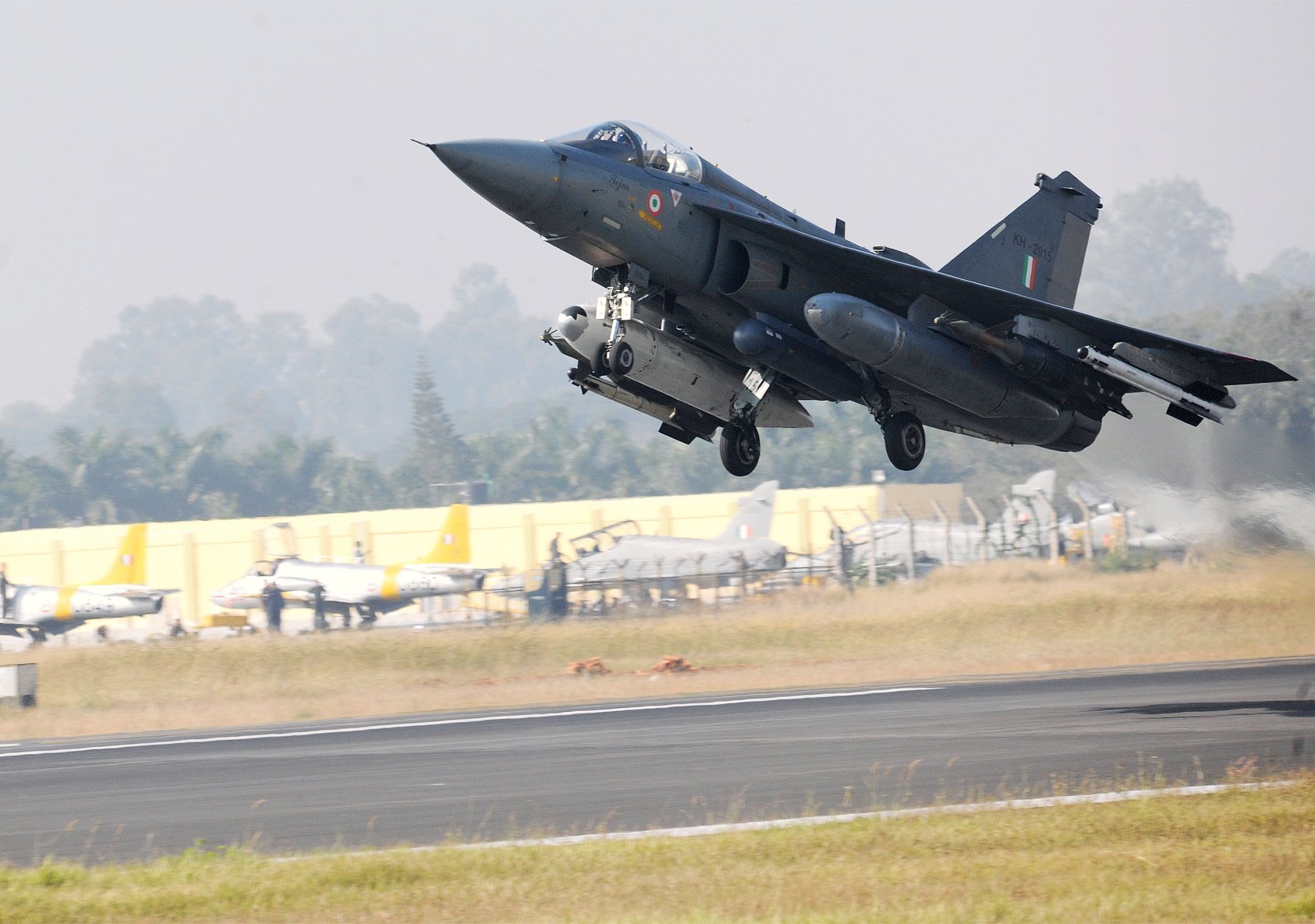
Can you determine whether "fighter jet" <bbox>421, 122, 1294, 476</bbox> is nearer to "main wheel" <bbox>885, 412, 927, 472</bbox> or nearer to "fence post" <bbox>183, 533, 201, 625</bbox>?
"main wheel" <bbox>885, 412, 927, 472</bbox>

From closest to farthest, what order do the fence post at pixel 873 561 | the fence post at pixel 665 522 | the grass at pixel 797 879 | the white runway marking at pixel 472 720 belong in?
the grass at pixel 797 879 → the white runway marking at pixel 472 720 → the fence post at pixel 873 561 → the fence post at pixel 665 522

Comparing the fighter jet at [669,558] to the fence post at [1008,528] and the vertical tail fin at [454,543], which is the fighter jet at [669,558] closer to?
the vertical tail fin at [454,543]

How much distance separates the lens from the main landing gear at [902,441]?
56.9 feet

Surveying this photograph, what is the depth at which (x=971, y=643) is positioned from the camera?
30.1 meters

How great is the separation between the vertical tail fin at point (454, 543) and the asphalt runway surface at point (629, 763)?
70.5 ft

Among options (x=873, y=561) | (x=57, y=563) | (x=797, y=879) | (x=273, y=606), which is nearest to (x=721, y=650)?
(x=873, y=561)

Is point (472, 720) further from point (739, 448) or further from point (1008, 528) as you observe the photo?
point (1008, 528)

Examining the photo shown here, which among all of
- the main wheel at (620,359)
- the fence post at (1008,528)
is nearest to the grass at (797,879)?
the main wheel at (620,359)

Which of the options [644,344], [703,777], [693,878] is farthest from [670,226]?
[693,878]

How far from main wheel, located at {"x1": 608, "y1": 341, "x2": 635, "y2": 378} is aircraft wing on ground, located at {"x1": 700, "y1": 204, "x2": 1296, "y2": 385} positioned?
5.72ft

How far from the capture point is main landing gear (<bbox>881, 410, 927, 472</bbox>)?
56.9 feet

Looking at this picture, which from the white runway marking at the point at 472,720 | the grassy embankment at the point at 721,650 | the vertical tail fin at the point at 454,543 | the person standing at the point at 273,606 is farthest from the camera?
the vertical tail fin at the point at 454,543

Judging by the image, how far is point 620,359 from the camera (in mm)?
15703

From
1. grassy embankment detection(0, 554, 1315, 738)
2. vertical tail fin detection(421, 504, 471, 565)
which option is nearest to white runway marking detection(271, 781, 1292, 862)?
grassy embankment detection(0, 554, 1315, 738)
